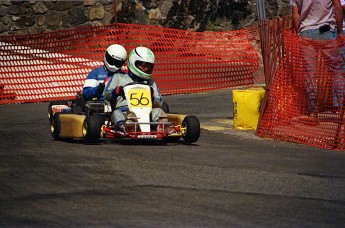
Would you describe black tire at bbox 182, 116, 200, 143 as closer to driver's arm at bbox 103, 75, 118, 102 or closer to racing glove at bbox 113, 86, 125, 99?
racing glove at bbox 113, 86, 125, 99

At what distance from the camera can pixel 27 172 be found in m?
9.85

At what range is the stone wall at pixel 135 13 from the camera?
2492 cm

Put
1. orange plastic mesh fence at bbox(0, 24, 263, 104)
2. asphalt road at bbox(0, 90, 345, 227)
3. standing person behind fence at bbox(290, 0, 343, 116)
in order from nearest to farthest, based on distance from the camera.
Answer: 1. asphalt road at bbox(0, 90, 345, 227)
2. standing person behind fence at bbox(290, 0, 343, 116)
3. orange plastic mesh fence at bbox(0, 24, 263, 104)

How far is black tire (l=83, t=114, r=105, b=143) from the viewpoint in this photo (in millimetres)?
12227

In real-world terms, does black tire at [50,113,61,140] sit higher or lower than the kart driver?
lower

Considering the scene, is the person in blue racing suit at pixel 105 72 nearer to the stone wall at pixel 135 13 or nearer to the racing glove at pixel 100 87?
the racing glove at pixel 100 87

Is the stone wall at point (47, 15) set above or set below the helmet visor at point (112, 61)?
below

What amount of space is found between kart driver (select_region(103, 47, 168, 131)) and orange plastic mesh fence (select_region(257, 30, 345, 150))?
5.30 ft

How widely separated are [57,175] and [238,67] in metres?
12.1

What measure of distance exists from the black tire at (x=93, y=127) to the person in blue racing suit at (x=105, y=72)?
135cm

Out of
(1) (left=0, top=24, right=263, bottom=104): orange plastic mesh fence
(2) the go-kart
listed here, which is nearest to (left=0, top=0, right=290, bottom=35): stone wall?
(1) (left=0, top=24, right=263, bottom=104): orange plastic mesh fence

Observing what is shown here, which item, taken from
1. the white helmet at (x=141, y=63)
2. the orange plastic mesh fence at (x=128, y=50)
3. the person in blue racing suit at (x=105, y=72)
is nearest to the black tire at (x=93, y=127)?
the white helmet at (x=141, y=63)

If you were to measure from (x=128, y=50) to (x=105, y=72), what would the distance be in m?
6.88

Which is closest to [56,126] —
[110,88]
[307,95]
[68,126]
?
[68,126]
